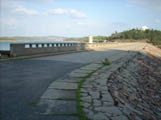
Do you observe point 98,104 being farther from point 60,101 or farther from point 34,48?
point 34,48

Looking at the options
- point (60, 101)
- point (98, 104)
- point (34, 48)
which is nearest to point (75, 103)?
point (60, 101)

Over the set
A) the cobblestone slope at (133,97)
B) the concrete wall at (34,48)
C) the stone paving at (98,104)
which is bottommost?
the cobblestone slope at (133,97)

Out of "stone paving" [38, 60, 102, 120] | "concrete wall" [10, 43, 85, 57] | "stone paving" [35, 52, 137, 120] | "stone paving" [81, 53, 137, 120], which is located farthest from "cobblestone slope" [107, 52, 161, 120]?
"concrete wall" [10, 43, 85, 57]

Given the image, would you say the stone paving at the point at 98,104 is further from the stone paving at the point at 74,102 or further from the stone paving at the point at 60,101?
the stone paving at the point at 60,101

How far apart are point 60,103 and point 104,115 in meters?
1.14

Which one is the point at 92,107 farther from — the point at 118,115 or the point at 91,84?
the point at 91,84

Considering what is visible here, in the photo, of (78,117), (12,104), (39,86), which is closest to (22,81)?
(39,86)

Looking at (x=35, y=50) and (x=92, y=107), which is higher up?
(x=35, y=50)

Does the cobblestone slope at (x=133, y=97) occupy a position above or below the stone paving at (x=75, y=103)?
below

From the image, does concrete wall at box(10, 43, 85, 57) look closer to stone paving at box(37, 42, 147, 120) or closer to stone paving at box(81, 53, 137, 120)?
stone paving at box(37, 42, 147, 120)

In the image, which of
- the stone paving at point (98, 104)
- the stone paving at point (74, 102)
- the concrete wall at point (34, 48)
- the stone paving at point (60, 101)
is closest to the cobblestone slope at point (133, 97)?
the stone paving at point (98, 104)

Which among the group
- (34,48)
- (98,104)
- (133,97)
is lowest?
(133,97)

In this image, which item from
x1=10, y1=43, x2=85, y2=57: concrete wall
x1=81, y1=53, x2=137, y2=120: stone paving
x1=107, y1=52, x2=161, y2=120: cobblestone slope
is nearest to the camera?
x1=81, y1=53, x2=137, y2=120: stone paving

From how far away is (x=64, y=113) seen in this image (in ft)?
11.1
